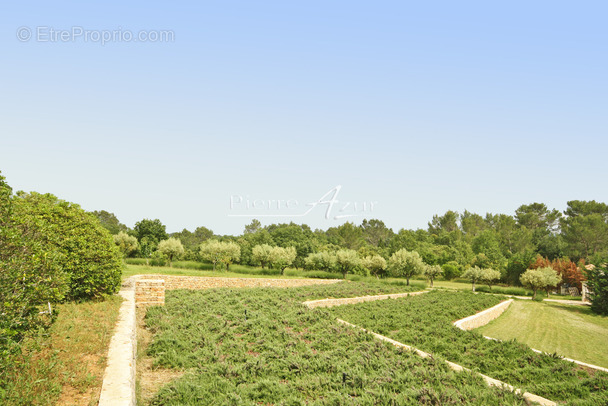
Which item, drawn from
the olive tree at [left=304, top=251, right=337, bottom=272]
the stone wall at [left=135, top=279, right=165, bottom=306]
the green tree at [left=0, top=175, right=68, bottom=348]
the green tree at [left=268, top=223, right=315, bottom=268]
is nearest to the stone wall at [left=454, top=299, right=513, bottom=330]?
the stone wall at [left=135, top=279, right=165, bottom=306]

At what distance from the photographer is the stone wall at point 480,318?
18.2 meters

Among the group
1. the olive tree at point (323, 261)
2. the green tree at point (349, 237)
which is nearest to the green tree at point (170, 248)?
the olive tree at point (323, 261)

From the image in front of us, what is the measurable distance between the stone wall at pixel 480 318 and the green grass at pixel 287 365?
8131mm

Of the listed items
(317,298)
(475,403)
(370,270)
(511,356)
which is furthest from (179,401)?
(370,270)

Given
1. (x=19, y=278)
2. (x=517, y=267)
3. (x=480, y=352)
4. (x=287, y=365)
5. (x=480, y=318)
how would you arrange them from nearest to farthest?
(x=19, y=278) < (x=287, y=365) < (x=480, y=352) < (x=480, y=318) < (x=517, y=267)

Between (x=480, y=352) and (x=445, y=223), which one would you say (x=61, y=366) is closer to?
(x=480, y=352)

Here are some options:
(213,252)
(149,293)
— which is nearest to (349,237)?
(213,252)

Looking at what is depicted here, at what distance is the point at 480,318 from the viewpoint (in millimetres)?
20922

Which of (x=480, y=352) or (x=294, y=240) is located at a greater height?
(x=294, y=240)

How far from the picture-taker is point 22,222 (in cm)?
697

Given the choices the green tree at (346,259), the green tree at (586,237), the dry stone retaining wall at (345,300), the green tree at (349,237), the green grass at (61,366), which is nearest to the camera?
the green grass at (61,366)

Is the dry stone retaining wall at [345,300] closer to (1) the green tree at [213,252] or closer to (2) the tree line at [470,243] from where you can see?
(2) the tree line at [470,243]

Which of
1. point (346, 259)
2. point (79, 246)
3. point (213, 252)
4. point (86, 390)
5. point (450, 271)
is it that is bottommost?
point (450, 271)

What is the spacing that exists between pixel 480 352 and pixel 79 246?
13425mm
